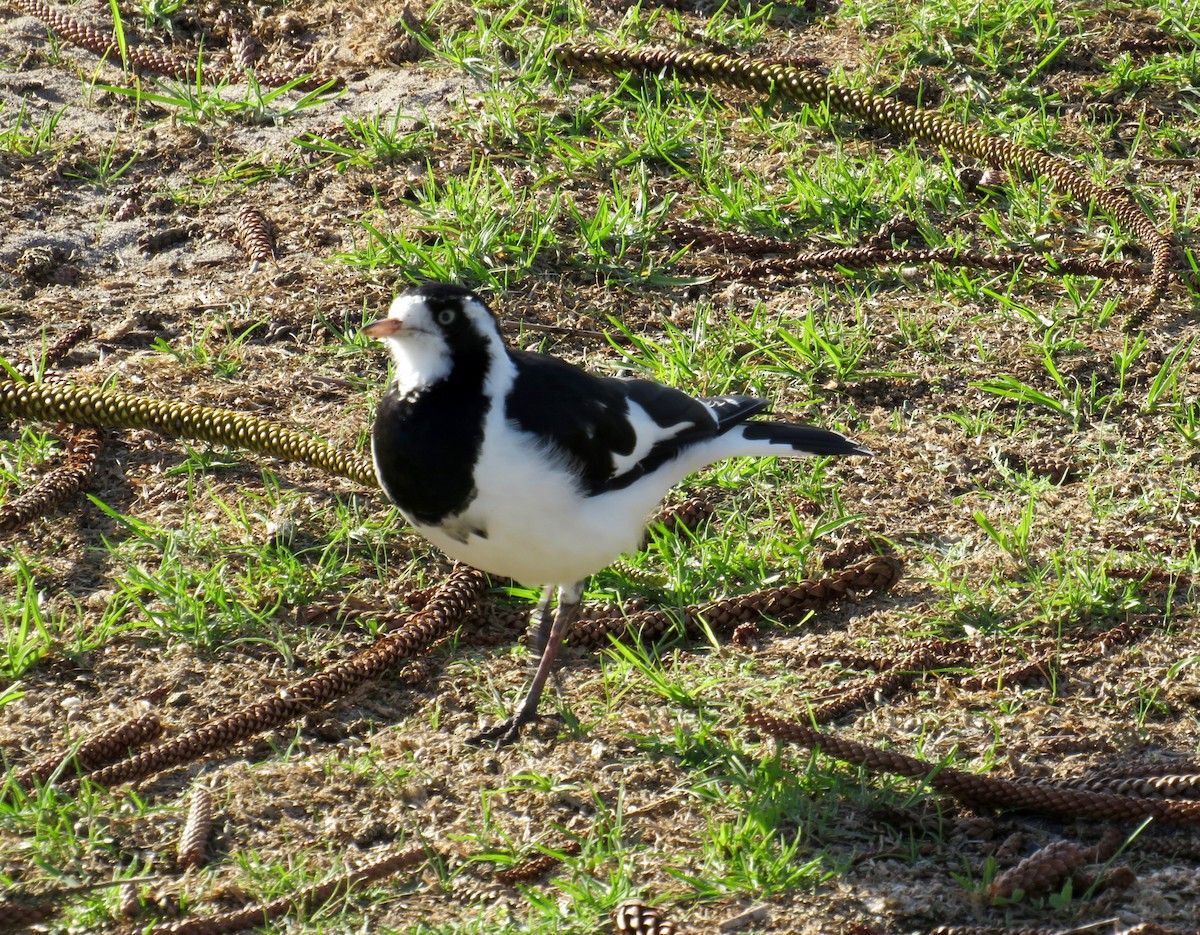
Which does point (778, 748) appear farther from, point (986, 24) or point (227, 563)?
point (986, 24)

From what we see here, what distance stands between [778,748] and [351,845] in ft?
3.15

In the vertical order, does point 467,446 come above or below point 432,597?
above

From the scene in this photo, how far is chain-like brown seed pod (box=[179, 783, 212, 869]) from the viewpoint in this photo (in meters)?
2.98

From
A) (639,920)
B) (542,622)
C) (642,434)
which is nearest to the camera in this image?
(639,920)

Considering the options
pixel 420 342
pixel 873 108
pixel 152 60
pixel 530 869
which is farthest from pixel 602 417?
pixel 152 60

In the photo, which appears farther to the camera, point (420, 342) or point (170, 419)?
point (170, 419)

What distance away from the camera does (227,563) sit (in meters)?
3.91

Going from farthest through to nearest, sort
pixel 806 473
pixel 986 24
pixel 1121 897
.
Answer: pixel 986 24
pixel 806 473
pixel 1121 897

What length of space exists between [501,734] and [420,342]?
0.94 meters

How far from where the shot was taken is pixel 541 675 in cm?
352

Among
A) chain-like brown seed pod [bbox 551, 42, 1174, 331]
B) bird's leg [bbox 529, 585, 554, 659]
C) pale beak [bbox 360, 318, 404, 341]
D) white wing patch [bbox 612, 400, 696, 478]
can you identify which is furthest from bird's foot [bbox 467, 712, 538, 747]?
chain-like brown seed pod [bbox 551, 42, 1174, 331]

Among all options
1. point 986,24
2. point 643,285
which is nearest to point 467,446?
point 643,285

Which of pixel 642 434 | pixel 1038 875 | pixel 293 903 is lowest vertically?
pixel 293 903

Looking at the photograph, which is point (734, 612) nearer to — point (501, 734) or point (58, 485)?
point (501, 734)
